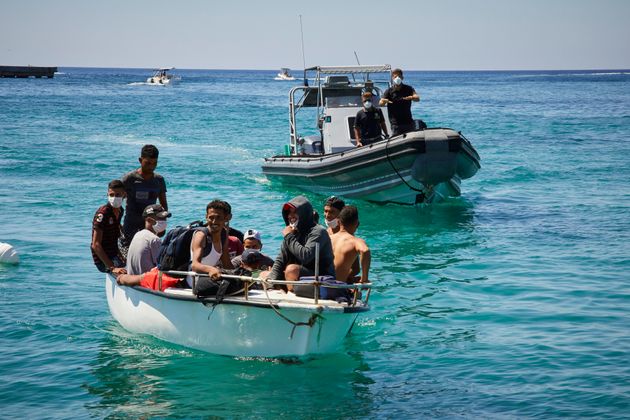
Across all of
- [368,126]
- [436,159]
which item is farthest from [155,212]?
[368,126]

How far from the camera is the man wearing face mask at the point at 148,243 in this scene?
8.90 metres

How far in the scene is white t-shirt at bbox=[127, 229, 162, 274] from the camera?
29.2ft

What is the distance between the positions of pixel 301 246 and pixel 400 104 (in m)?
9.35

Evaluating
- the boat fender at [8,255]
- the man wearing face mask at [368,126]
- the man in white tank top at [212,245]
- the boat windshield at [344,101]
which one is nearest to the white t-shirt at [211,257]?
the man in white tank top at [212,245]

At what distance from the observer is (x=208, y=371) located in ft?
28.0

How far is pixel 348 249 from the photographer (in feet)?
28.1

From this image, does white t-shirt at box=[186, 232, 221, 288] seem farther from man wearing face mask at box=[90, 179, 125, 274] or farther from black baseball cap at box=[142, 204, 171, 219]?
man wearing face mask at box=[90, 179, 125, 274]

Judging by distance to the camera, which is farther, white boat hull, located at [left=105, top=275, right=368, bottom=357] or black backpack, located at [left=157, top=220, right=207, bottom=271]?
black backpack, located at [left=157, top=220, right=207, bottom=271]

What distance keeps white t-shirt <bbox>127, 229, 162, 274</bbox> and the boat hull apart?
8.22 meters

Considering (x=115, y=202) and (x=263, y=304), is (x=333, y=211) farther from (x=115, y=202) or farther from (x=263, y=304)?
(x=115, y=202)

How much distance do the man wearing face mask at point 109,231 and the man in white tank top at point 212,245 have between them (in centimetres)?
138

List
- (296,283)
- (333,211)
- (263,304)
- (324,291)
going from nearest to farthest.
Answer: (296,283)
(263,304)
(324,291)
(333,211)

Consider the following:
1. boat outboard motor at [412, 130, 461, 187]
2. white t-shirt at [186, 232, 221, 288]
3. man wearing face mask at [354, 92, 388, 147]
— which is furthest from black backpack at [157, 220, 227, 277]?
man wearing face mask at [354, 92, 388, 147]

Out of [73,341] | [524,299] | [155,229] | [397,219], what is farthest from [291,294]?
[397,219]
